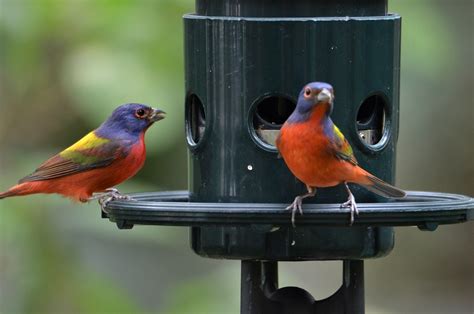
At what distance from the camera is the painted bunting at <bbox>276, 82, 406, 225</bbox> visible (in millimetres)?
8516

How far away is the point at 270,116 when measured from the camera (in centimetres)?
916

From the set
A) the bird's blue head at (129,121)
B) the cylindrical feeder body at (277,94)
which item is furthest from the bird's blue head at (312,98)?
the bird's blue head at (129,121)

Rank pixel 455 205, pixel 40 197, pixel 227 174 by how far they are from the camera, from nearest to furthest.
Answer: pixel 455 205, pixel 227 174, pixel 40 197

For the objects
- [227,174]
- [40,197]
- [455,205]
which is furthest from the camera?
[40,197]

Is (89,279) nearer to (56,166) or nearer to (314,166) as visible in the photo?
(56,166)

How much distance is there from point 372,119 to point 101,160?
176 cm

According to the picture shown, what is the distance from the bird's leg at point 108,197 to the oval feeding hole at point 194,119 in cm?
53

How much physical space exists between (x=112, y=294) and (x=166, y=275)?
1060 millimetres

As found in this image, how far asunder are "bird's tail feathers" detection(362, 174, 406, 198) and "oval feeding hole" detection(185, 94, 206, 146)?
1.18 meters

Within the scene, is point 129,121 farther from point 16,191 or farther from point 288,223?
point 288,223

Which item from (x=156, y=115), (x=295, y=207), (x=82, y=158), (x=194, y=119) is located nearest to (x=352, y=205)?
(x=295, y=207)

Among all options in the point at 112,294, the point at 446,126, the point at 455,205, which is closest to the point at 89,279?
the point at 112,294

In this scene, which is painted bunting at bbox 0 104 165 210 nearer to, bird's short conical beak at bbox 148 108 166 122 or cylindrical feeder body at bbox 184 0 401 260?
bird's short conical beak at bbox 148 108 166 122

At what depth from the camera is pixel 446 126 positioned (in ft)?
45.4
